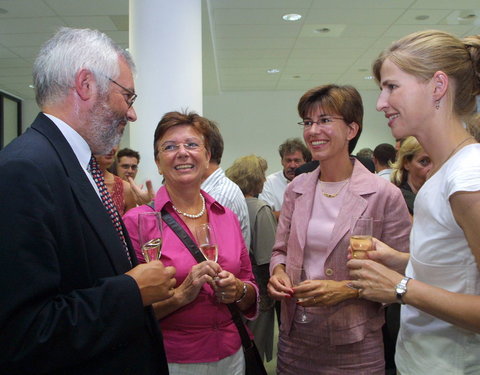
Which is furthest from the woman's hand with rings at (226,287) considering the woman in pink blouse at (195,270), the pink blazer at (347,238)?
the pink blazer at (347,238)

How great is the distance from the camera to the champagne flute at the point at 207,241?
1.53 meters

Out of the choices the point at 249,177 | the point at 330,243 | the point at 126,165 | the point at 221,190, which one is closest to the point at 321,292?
the point at 330,243

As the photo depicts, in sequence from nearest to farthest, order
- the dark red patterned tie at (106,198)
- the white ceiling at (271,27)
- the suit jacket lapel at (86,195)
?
the suit jacket lapel at (86,195) < the dark red patterned tie at (106,198) < the white ceiling at (271,27)

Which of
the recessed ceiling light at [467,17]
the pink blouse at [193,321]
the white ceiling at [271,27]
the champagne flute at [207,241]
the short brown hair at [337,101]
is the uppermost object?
the recessed ceiling light at [467,17]

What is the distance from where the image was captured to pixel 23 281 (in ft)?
2.86

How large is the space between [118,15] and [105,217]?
16.9 feet

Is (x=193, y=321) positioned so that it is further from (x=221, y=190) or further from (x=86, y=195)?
(x=221, y=190)

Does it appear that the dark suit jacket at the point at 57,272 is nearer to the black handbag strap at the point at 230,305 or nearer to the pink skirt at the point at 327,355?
the black handbag strap at the point at 230,305

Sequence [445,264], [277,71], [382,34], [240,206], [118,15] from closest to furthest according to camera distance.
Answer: [445,264]
[240,206]
[118,15]
[382,34]
[277,71]

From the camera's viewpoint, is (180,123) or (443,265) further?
(180,123)

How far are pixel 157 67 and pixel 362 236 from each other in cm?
240

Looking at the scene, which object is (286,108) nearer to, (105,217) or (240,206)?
(240,206)

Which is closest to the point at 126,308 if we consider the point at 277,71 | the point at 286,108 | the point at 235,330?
the point at 235,330

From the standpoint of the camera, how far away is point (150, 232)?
4.34 ft
